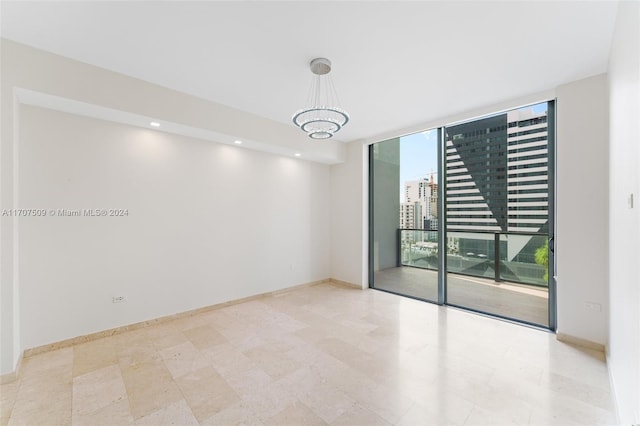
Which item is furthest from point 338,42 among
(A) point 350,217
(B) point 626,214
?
(A) point 350,217

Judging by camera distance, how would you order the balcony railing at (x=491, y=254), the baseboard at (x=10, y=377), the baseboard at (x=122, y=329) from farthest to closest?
1. the balcony railing at (x=491, y=254)
2. the baseboard at (x=122, y=329)
3. the baseboard at (x=10, y=377)

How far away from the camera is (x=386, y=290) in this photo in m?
5.43

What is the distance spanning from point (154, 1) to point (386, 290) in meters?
5.31

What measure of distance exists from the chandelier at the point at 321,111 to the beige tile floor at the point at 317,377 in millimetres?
2511

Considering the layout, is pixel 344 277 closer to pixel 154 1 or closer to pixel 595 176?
pixel 595 176

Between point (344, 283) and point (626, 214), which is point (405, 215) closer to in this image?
point (344, 283)

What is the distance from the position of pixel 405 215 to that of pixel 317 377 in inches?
141

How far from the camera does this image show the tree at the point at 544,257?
3.75m

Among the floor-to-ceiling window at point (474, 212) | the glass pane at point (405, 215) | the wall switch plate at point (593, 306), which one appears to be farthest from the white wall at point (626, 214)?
the glass pane at point (405, 215)

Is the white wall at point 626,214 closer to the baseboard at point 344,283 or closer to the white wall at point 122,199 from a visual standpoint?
the baseboard at point 344,283

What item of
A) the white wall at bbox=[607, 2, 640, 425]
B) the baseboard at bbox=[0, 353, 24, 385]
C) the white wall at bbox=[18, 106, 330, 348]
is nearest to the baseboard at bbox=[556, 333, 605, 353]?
the white wall at bbox=[607, 2, 640, 425]

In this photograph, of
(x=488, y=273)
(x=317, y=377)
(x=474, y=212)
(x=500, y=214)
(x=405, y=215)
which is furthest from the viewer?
(x=405, y=215)

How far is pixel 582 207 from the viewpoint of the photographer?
10.3ft

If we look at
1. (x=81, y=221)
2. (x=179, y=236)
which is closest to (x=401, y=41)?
(x=179, y=236)
